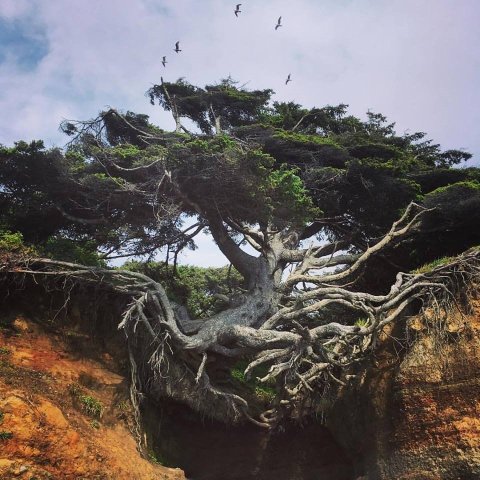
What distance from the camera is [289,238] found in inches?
585

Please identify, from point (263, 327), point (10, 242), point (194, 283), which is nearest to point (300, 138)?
point (263, 327)

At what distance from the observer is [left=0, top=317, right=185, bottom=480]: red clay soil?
8.41 metres

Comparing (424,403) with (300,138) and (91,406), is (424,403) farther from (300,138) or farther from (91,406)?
(300,138)

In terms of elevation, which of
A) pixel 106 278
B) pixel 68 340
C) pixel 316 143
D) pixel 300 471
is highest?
pixel 316 143

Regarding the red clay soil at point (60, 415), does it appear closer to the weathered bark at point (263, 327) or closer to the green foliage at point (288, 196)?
the weathered bark at point (263, 327)

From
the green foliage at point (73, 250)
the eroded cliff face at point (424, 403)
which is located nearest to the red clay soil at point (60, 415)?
the green foliage at point (73, 250)

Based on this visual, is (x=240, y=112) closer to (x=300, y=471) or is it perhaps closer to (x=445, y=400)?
(x=445, y=400)

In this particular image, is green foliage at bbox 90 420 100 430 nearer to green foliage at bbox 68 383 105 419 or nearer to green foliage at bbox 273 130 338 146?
green foliage at bbox 68 383 105 419

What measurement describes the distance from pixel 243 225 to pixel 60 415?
7.08m

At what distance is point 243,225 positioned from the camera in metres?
13.7

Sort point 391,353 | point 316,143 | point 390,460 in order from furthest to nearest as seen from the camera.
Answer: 1. point 316,143
2. point 391,353
3. point 390,460

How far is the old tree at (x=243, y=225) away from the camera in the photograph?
36.4 feet

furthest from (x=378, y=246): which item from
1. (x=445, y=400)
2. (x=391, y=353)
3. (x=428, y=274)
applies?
(x=445, y=400)

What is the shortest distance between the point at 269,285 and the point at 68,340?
570 cm
